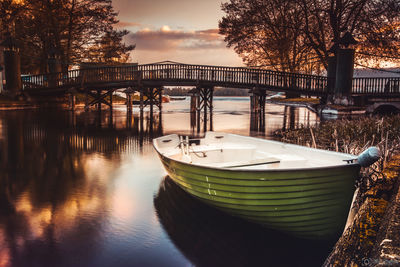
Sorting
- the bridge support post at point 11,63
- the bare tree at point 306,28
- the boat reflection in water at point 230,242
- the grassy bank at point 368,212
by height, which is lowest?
the boat reflection in water at point 230,242

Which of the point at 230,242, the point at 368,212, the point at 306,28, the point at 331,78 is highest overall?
the point at 306,28

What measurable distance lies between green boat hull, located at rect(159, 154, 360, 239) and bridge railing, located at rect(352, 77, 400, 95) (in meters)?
21.4

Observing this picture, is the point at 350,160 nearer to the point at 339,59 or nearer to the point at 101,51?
the point at 339,59

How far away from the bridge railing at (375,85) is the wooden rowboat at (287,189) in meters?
20.4

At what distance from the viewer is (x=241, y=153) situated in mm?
6902

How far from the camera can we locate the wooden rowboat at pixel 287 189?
13.9 feet

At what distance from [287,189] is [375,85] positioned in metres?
22.7

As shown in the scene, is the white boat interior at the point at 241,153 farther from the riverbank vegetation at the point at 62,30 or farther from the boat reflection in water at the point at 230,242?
the riverbank vegetation at the point at 62,30

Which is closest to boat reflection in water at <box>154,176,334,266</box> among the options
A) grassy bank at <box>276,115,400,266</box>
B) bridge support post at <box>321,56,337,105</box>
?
grassy bank at <box>276,115,400,266</box>

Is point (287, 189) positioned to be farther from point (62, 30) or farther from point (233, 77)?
point (62, 30)

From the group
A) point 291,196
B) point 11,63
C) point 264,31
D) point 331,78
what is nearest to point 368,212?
point 291,196

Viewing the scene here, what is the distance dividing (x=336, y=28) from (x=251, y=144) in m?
22.4

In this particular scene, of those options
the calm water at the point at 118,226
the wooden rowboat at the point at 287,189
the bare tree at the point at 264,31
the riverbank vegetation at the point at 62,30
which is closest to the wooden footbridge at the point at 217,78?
the bare tree at the point at 264,31

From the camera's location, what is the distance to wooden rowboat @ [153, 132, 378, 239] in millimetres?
4223
